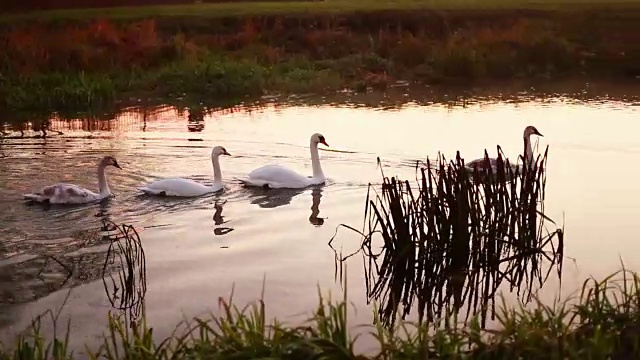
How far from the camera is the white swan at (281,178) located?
11.7 meters

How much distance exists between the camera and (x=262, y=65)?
23.6m

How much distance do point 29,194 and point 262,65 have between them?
1298cm

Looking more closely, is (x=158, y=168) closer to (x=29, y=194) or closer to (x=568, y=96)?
(x=29, y=194)

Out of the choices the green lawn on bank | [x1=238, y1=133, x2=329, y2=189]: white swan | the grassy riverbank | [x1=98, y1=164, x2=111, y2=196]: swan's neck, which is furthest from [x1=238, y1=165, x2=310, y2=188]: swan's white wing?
the green lawn on bank

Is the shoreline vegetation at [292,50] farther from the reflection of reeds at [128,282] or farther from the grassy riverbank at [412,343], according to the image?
the grassy riverbank at [412,343]

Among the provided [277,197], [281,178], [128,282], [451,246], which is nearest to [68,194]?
[277,197]

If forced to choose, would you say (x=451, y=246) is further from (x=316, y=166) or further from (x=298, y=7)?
(x=298, y=7)

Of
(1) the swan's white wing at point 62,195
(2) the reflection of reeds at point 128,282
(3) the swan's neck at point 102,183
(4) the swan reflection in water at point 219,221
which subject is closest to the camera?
(2) the reflection of reeds at point 128,282

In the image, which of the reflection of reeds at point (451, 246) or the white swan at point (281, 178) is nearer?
the reflection of reeds at point (451, 246)

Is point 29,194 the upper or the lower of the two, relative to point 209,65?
lower

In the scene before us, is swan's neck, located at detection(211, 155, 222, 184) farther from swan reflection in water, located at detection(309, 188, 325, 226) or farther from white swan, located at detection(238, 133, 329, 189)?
swan reflection in water, located at detection(309, 188, 325, 226)

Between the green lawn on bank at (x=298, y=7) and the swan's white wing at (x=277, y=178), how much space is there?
2060 centimetres

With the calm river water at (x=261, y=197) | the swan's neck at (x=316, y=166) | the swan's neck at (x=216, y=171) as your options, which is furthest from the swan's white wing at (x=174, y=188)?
the swan's neck at (x=316, y=166)

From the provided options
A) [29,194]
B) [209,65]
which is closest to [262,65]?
[209,65]
